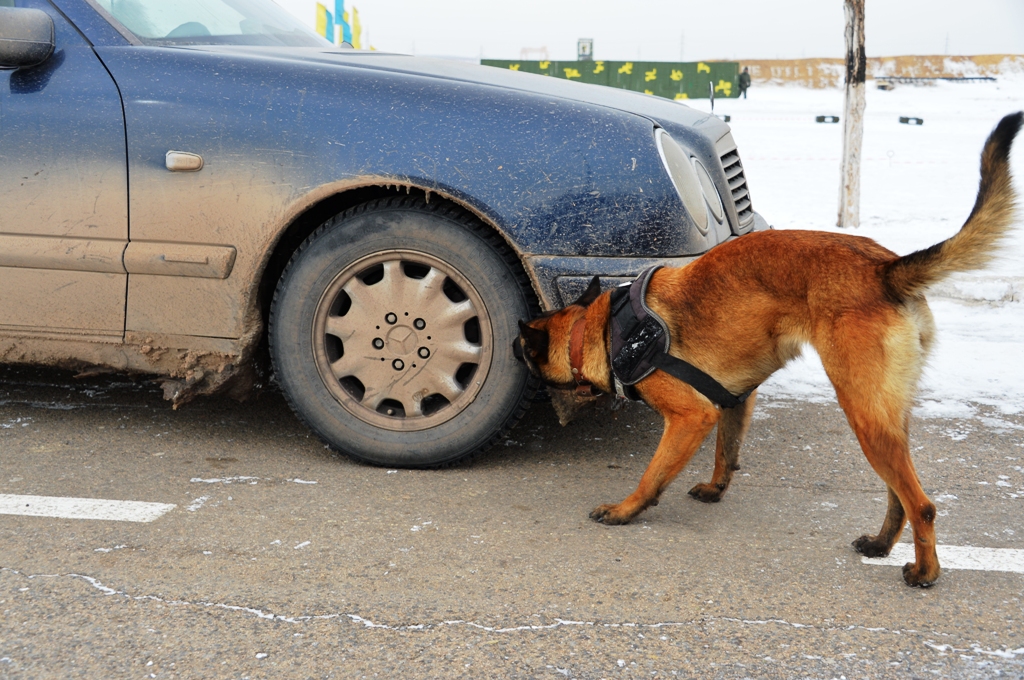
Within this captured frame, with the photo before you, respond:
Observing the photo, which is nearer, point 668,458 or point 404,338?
point 668,458

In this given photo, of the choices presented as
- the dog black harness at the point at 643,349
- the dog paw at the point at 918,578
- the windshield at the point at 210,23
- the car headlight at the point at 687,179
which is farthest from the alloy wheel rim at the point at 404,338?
the dog paw at the point at 918,578

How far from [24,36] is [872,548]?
10.3ft

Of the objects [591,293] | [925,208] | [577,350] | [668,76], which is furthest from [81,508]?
[668,76]

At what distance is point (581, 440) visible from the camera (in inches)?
151

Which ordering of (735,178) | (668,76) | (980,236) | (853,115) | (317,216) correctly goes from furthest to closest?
1. (668,76)
2. (853,115)
3. (735,178)
4. (317,216)
5. (980,236)

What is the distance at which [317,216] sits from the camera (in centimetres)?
347

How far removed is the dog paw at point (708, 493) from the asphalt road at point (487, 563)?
48 mm

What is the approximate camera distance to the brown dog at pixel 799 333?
2.56 metres

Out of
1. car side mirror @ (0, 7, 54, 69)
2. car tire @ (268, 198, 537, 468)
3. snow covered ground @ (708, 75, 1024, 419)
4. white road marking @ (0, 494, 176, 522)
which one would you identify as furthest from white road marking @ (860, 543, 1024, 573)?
car side mirror @ (0, 7, 54, 69)

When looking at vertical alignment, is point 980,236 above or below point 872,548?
above

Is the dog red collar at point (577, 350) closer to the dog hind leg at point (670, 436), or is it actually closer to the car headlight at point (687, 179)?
the dog hind leg at point (670, 436)

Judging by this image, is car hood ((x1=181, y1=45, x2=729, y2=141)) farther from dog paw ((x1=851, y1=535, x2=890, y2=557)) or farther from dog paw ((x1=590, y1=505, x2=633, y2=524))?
dog paw ((x1=851, y1=535, x2=890, y2=557))

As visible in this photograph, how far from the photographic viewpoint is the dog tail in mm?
2523

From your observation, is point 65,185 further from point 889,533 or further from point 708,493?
point 889,533
